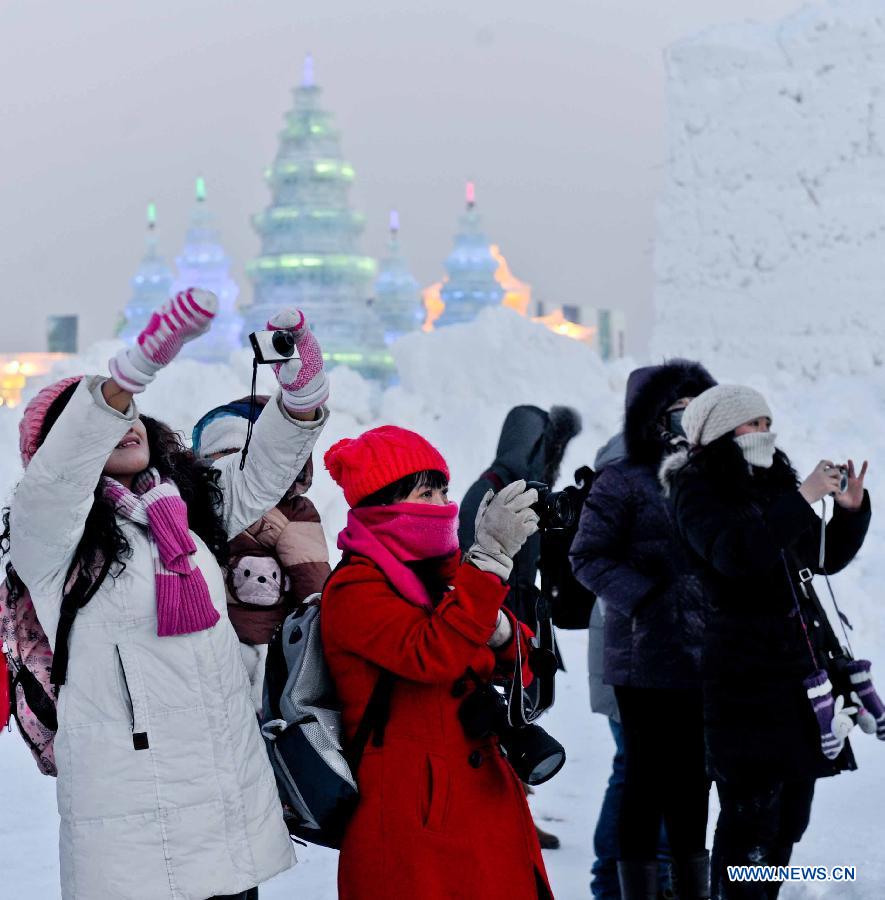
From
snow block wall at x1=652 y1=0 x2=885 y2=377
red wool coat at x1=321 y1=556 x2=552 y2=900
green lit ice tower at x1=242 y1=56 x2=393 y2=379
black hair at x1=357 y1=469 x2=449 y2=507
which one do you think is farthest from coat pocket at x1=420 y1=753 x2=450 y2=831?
green lit ice tower at x1=242 y1=56 x2=393 y2=379

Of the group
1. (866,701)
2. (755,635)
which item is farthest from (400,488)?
(866,701)

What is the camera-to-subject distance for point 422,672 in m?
2.49

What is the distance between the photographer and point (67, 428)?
2.39 meters

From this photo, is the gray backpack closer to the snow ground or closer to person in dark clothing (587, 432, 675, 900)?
the snow ground

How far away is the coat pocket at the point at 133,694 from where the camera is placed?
2.54m

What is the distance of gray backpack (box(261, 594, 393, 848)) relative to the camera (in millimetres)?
2564

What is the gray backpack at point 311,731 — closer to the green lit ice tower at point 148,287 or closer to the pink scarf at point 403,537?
the pink scarf at point 403,537

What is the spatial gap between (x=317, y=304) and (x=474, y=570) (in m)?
29.6

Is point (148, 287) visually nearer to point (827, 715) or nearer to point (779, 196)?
point (779, 196)

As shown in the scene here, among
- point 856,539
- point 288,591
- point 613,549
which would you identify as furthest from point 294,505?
point 856,539

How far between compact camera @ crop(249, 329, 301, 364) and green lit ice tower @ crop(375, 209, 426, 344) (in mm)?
35039

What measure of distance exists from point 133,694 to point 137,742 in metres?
0.09

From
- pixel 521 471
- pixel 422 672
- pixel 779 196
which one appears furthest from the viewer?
pixel 779 196

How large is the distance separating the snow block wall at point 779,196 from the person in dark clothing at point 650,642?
1030 centimetres
